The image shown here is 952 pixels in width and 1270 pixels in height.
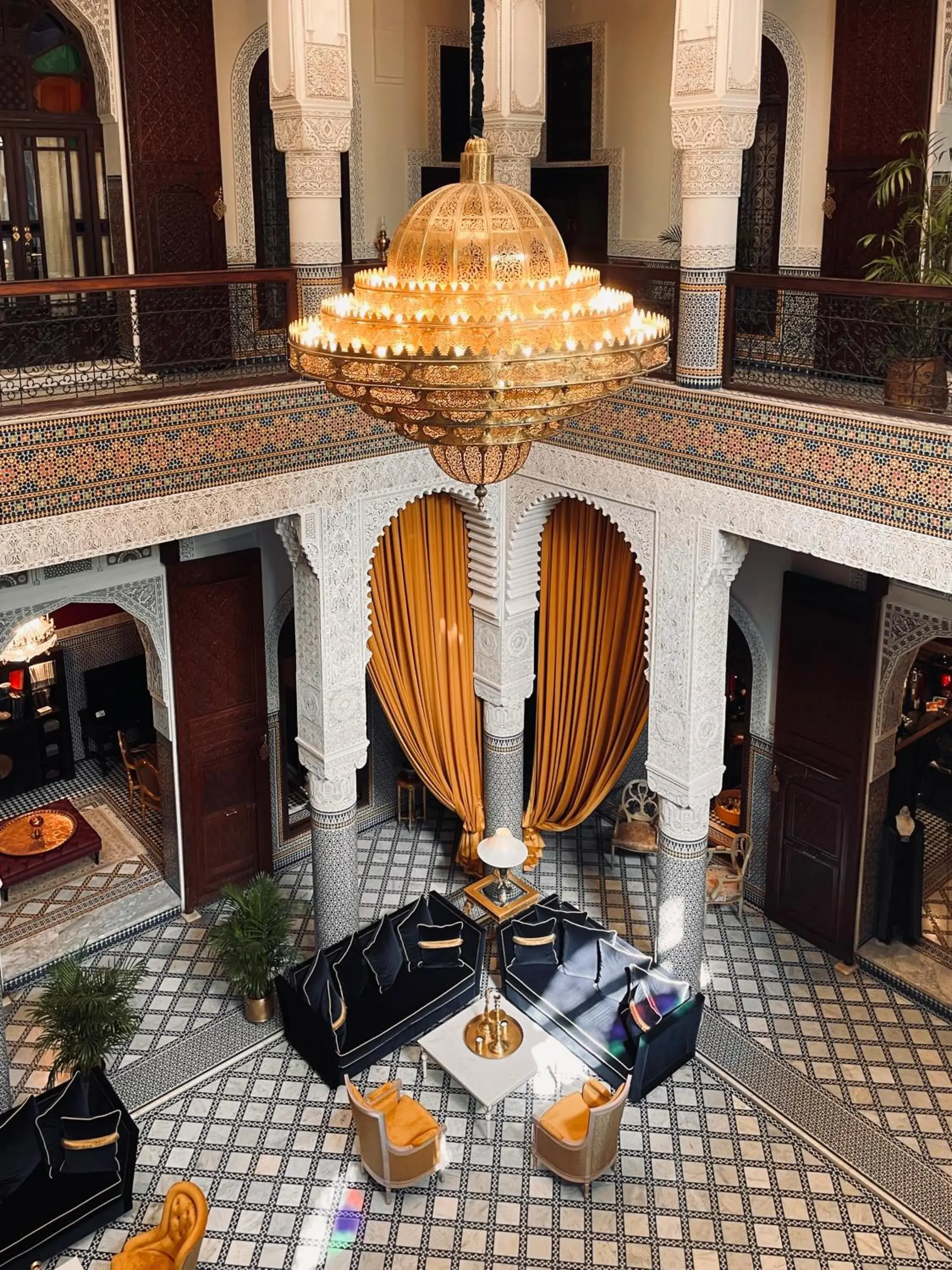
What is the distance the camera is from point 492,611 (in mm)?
4949

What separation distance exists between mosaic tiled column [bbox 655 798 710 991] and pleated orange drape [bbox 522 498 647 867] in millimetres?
586

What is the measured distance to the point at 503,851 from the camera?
14.8ft

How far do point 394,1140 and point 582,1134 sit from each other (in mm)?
577

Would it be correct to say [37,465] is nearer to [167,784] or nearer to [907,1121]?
[167,784]

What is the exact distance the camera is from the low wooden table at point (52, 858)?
5.25 m

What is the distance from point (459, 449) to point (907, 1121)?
10.3 feet

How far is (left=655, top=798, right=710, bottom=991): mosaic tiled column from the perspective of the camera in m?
4.34

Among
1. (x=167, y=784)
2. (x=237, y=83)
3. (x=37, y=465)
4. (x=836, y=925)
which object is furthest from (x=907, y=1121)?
(x=237, y=83)

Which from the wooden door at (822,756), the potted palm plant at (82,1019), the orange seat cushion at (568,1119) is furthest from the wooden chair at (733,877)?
the potted palm plant at (82,1019)

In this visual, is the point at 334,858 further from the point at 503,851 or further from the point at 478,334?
the point at 478,334

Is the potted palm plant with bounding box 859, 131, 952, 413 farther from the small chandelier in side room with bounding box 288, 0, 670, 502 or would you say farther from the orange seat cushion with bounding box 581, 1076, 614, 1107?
the orange seat cushion with bounding box 581, 1076, 614, 1107

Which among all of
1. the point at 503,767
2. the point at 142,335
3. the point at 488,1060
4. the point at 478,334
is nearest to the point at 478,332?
the point at 478,334

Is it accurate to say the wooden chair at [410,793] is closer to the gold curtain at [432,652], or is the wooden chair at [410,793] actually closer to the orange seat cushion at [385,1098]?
the gold curtain at [432,652]

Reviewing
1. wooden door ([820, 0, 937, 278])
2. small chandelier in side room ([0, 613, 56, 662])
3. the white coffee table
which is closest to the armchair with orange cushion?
the white coffee table
